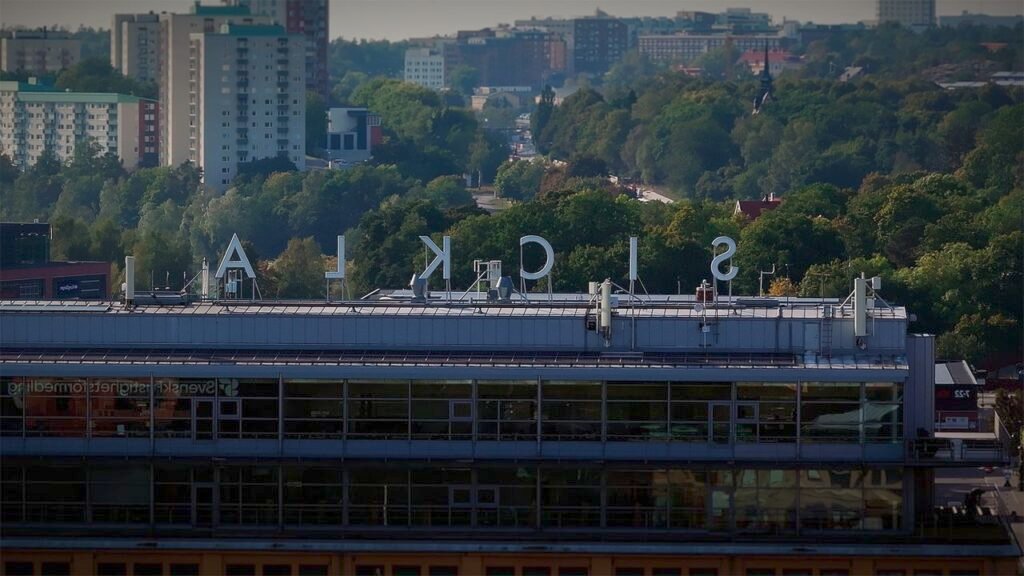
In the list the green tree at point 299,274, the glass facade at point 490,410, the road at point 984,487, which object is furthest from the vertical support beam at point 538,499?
the green tree at point 299,274

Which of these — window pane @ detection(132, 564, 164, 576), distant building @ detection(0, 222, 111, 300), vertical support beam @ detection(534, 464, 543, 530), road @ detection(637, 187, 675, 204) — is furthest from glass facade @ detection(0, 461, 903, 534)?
road @ detection(637, 187, 675, 204)

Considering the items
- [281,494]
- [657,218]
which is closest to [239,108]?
[657,218]

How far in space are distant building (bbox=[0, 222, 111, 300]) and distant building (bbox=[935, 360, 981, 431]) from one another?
125 ft

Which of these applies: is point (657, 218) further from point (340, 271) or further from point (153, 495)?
point (153, 495)

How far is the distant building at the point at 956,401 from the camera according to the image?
5906 cm

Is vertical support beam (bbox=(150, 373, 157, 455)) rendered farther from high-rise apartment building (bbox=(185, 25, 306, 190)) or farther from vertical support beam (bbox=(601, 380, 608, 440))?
high-rise apartment building (bbox=(185, 25, 306, 190))

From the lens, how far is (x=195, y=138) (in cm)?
19588

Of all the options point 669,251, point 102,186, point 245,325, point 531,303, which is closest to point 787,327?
point 531,303

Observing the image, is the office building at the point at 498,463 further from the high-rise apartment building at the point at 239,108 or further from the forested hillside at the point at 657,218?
the high-rise apartment building at the point at 239,108

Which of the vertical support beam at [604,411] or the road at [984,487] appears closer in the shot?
the vertical support beam at [604,411]

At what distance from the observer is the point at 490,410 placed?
137 feet

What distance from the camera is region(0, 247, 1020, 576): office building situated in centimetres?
4078

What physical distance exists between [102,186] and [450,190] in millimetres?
25377

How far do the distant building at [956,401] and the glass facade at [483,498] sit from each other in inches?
613
